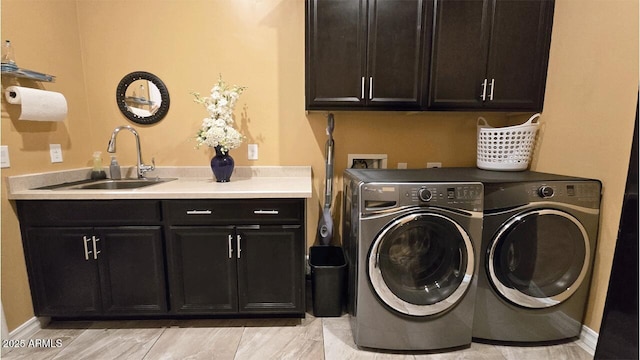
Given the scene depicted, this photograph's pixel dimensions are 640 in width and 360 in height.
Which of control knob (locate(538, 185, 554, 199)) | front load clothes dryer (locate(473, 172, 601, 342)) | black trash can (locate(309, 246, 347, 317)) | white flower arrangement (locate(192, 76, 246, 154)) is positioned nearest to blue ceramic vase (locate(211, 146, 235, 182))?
white flower arrangement (locate(192, 76, 246, 154))

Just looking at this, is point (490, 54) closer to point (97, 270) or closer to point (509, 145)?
point (509, 145)

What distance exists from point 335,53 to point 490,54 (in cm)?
100

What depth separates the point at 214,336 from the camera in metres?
1.75

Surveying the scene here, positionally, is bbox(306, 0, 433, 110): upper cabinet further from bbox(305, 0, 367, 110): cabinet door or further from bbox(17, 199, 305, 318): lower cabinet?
bbox(17, 199, 305, 318): lower cabinet

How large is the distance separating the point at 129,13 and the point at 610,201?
3326 mm

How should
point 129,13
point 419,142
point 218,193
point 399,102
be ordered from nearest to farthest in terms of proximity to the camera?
point 218,193
point 399,102
point 129,13
point 419,142

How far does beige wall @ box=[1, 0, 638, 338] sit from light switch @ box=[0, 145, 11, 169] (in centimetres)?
4

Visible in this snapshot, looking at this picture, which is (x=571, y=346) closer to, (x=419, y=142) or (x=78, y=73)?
(x=419, y=142)

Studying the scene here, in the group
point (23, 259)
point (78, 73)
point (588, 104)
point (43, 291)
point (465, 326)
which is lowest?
point (465, 326)

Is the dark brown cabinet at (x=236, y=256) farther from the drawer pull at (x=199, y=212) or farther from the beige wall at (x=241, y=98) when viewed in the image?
the beige wall at (x=241, y=98)

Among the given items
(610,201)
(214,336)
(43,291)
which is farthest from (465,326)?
(43,291)

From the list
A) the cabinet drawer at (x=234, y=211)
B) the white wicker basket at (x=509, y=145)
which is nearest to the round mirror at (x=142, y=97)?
the cabinet drawer at (x=234, y=211)

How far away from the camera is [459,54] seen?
6.02ft

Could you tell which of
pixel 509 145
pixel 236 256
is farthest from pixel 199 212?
pixel 509 145
